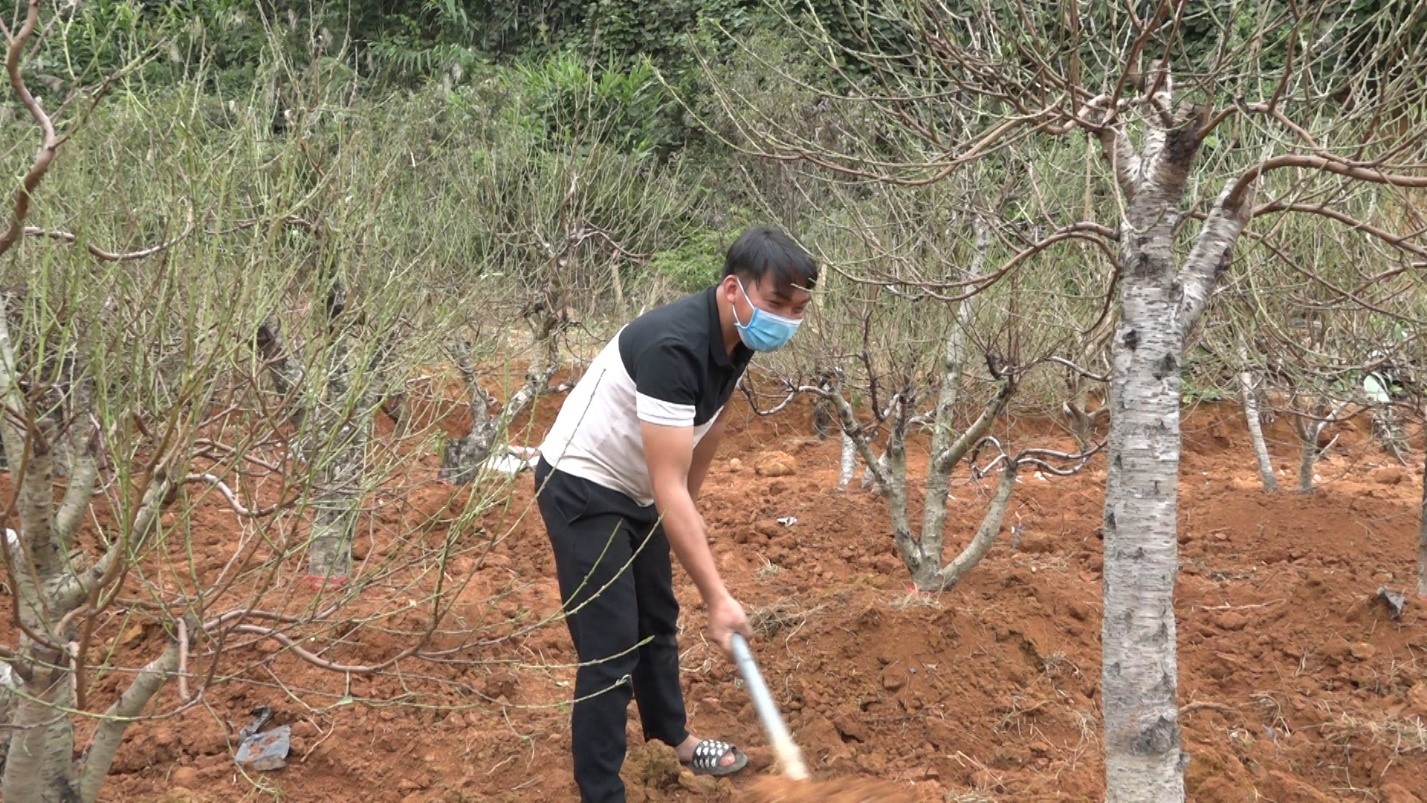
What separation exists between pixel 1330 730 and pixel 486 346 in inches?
209

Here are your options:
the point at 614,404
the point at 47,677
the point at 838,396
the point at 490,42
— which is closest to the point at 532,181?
the point at 838,396

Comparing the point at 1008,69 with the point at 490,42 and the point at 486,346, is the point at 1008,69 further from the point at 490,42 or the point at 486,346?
the point at 490,42

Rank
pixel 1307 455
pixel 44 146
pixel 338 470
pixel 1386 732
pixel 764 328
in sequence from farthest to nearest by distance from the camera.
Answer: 1. pixel 1307 455
2. pixel 338 470
3. pixel 1386 732
4. pixel 764 328
5. pixel 44 146

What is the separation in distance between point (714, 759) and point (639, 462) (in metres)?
1.07

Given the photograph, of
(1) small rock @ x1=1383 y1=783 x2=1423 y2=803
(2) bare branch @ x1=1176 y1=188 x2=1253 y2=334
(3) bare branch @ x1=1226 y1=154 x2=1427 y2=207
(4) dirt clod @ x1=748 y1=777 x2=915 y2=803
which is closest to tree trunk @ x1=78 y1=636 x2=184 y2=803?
(4) dirt clod @ x1=748 y1=777 x2=915 y2=803

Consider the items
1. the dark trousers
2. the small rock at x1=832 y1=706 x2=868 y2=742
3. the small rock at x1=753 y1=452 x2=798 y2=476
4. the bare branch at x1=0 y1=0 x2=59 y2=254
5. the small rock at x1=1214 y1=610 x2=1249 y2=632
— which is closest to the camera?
the bare branch at x1=0 y1=0 x2=59 y2=254

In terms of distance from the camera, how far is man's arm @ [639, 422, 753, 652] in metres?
2.80

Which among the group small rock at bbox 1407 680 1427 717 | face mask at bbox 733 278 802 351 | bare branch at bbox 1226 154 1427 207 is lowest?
small rock at bbox 1407 680 1427 717

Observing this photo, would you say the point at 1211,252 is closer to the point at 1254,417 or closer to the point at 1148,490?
the point at 1148,490

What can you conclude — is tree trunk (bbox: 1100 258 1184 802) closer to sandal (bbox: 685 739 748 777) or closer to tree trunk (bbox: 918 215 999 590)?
sandal (bbox: 685 739 748 777)

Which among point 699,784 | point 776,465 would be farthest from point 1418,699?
point 776,465

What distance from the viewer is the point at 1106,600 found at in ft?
9.29

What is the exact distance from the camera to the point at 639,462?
3.13 meters

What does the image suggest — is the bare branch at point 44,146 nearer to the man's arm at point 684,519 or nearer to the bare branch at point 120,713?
the bare branch at point 120,713
